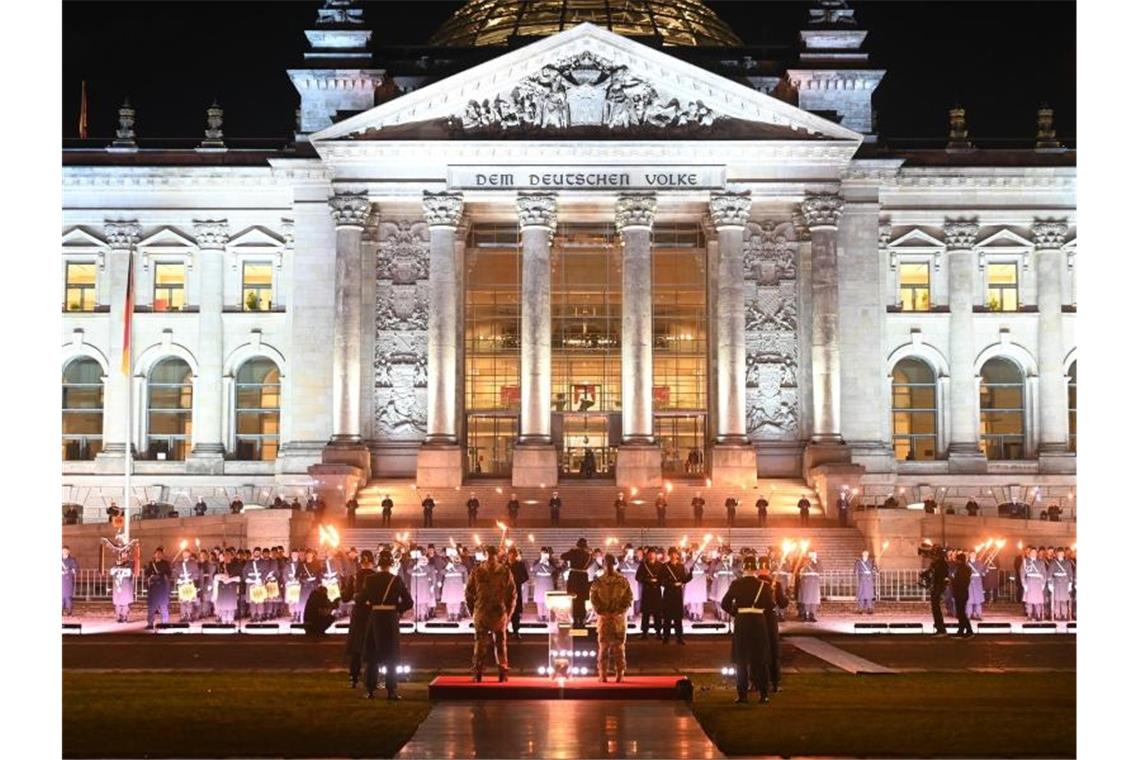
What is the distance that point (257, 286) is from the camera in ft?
258

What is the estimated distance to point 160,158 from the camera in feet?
256

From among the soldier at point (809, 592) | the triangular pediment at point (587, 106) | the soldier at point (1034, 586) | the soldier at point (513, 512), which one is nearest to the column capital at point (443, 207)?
the triangular pediment at point (587, 106)

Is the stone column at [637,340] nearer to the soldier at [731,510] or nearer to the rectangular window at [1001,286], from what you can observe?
the soldier at [731,510]

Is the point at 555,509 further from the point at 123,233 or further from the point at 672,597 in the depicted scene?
the point at 123,233

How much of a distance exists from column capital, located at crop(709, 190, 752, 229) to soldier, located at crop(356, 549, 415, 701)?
4354 cm

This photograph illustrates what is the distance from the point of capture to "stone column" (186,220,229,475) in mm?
77562

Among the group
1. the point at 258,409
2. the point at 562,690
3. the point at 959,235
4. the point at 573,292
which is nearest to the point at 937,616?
the point at 562,690

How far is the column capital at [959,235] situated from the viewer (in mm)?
78188

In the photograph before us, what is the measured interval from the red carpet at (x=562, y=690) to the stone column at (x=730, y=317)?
42.5 m

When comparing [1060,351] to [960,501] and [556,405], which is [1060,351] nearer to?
[960,501]

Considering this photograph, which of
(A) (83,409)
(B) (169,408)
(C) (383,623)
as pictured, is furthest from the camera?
(A) (83,409)

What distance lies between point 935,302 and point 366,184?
85.8 ft

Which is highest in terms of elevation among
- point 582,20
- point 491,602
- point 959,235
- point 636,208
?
point 582,20

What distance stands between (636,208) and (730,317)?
5.85 meters
